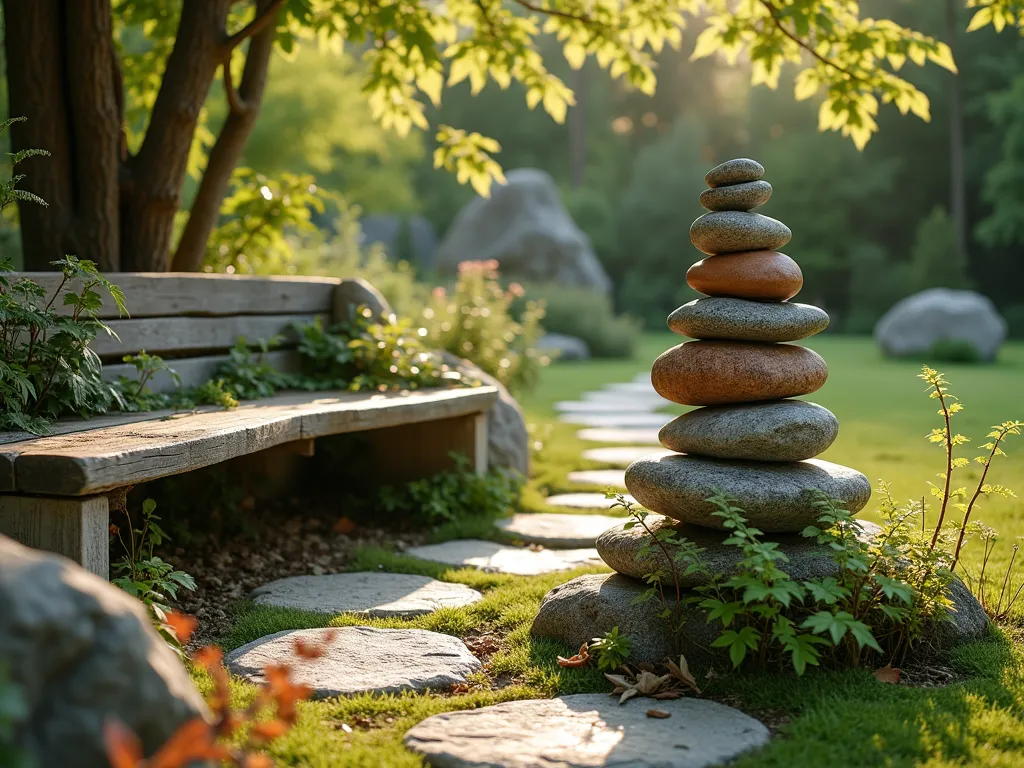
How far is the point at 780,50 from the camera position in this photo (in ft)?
19.4

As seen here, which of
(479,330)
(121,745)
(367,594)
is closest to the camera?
(121,745)

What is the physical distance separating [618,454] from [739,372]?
13.7ft

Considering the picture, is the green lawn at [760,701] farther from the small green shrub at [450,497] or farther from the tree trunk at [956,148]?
the tree trunk at [956,148]

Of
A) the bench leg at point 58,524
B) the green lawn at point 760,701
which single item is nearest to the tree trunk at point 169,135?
the green lawn at point 760,701

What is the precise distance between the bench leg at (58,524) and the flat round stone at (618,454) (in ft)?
14.9

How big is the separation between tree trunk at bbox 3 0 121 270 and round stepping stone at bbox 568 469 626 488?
10.4 ft

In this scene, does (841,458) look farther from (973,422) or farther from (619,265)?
(619,265)

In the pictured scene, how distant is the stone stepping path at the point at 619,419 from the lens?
938 cm

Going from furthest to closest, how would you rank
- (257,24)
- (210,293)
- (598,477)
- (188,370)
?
(598,477)
(257,24)
(210,293)
(188,370)

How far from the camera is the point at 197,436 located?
3486 mm

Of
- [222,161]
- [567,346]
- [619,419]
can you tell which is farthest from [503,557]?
[567,346]

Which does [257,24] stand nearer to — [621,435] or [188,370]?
[188,370]

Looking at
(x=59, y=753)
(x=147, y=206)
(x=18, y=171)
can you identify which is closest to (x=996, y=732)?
(x=59, y=753)

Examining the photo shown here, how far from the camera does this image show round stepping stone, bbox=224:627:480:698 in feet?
9.96
